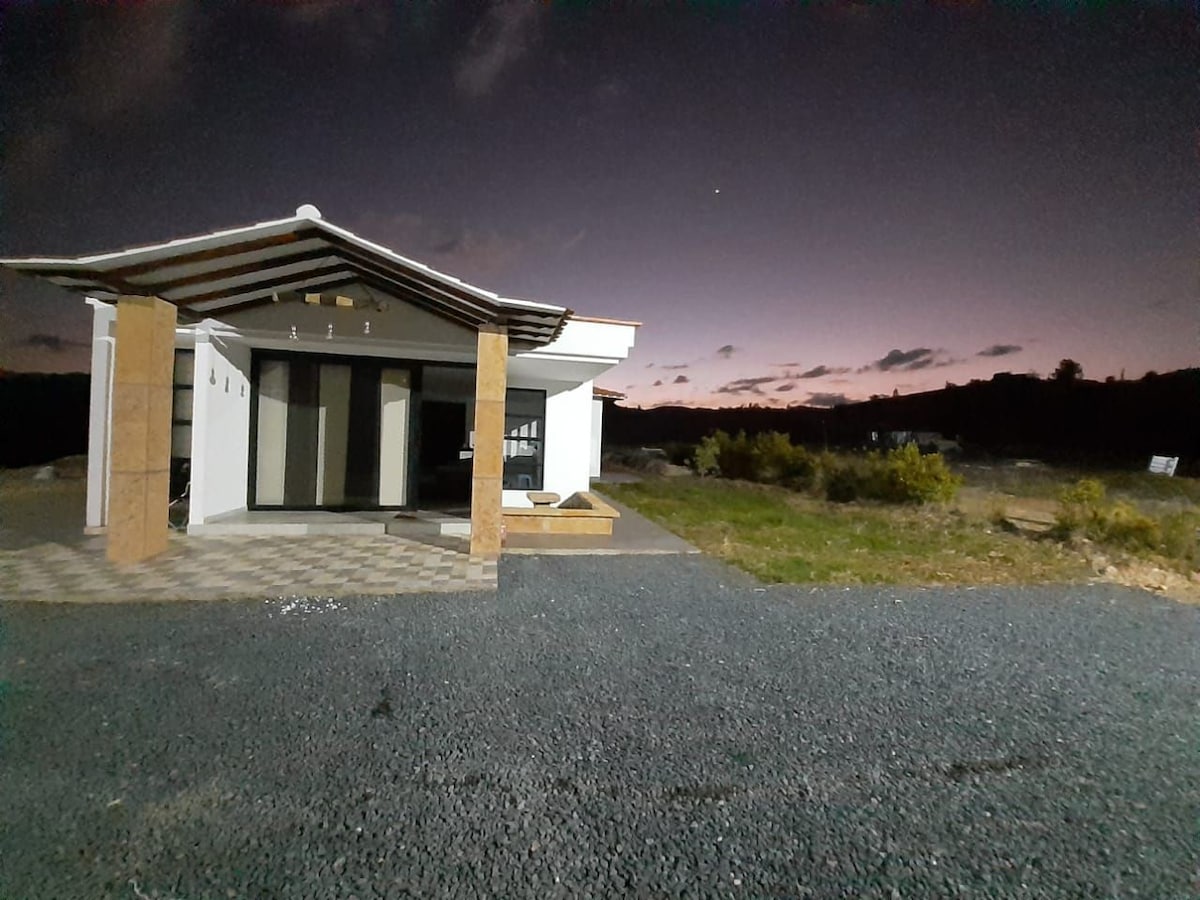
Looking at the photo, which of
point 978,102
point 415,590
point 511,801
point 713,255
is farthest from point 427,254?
point 511,801

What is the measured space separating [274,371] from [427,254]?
4998 mm

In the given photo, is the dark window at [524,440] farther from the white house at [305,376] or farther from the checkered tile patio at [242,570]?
the checkered tile patio at [242,570]

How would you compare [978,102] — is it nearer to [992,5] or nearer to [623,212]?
[992,5]

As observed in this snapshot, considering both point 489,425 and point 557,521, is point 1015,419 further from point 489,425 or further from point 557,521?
point 489,425

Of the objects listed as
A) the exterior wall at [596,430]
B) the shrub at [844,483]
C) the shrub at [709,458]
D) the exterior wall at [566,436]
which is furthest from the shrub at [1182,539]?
the shrub at [709,458]

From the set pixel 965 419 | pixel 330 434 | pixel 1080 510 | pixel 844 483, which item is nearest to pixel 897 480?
pixel 844 483

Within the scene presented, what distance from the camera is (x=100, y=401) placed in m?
8.09

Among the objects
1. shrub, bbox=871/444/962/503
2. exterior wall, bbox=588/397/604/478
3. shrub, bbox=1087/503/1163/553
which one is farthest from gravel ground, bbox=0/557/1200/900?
exterior wall, bbox=588/397/604/478

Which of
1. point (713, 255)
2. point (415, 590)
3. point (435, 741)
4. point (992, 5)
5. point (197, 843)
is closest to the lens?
point (197, 843)

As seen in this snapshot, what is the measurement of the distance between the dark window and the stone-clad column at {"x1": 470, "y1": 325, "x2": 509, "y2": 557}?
389cm

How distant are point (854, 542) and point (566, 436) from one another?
5.26 m

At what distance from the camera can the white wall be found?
7754 millimetres

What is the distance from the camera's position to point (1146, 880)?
7.23 ft

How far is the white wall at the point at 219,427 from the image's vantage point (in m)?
7.75
